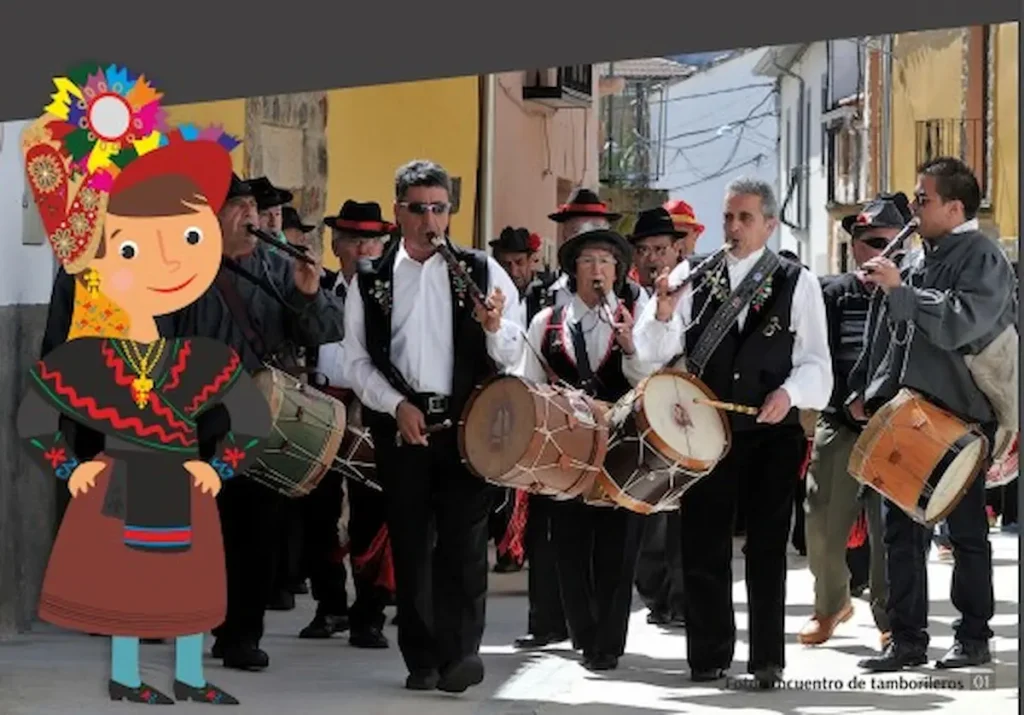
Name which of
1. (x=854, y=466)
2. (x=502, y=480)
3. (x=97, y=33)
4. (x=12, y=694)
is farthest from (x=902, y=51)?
(x=12, y=694)

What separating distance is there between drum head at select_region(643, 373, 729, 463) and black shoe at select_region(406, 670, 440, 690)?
3.53 feet

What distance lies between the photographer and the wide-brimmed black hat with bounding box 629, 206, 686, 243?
1076 cm

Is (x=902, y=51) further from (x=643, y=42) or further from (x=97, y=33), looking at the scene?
(x=97, y=33)

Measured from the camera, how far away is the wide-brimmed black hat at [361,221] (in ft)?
34.6

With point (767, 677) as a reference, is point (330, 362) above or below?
above

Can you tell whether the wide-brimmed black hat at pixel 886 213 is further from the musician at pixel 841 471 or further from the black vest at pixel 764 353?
the black vest at pixel 764 353

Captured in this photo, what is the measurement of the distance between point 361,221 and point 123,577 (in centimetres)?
235

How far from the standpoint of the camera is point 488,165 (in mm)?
12617

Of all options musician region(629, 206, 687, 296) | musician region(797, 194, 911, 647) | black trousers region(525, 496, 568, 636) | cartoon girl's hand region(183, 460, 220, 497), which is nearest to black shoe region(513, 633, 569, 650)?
black trousers region(525, 496, 568, 636)

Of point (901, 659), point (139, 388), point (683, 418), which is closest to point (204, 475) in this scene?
point (139, 388)

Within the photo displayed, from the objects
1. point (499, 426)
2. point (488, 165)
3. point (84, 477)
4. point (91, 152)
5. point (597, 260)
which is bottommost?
point (84, 477)

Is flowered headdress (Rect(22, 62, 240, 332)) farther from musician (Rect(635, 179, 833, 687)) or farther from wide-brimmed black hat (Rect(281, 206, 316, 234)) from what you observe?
wide-brimmed black hat (Rect(281, 206, 316, 234))

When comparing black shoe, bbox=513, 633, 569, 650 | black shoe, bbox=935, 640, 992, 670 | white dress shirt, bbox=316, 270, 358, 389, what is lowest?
black shoe, bbox=513, 633, 569, 650

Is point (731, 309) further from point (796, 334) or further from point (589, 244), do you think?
point (589, 244)
